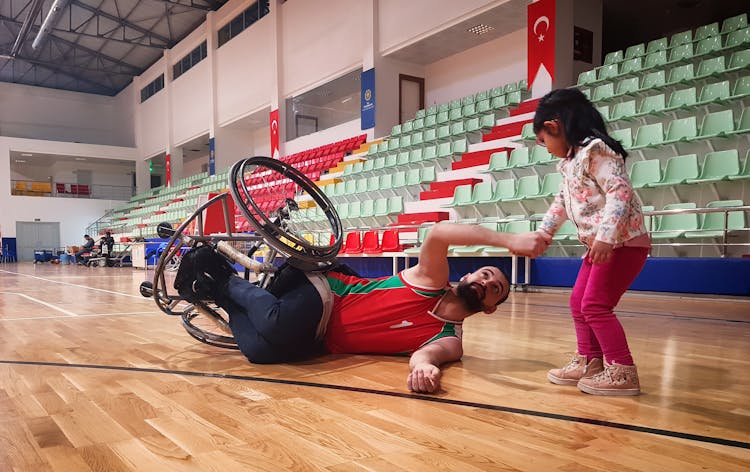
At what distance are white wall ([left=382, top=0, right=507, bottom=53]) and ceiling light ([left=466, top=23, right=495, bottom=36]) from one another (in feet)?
1.64

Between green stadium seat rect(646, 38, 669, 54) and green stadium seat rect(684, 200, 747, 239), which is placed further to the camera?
green stadium seat rect(646, 38, 669, 54)

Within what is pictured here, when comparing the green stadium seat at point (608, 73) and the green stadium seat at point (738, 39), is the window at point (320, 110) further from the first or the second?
the green stadium seat at point (738, 39)

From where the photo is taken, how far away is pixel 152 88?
66.1 feet

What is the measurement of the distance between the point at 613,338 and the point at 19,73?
24466 millimetres

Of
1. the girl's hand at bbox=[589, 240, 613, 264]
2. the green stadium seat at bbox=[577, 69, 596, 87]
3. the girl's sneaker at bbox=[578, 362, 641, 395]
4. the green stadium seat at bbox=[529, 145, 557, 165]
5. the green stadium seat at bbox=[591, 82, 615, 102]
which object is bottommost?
the girl's sneaker at bbox=[578, 362, 641, 395]

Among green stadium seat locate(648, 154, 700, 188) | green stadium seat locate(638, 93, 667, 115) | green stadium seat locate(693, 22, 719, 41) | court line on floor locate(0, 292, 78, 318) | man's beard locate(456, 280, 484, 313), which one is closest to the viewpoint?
man's beard locate(456, 280, 484, 313)

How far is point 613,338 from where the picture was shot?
5.04 feet

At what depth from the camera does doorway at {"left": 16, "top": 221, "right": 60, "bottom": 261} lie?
1948 cm

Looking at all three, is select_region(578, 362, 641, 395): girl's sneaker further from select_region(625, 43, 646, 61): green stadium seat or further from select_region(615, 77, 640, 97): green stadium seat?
select_region(625, 43, 646, 61): green stadium seat

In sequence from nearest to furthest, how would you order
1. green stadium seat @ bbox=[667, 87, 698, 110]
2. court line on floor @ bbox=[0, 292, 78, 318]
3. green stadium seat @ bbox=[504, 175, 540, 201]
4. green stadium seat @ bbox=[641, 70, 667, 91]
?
court line on floor @ bbox=[0, 292, 78, 318]
green stadium seat @ bbox=[667, 87, 698, 110]
green stadium seat @ bbox=[504, 175, 540, 201]
green stadium seat @ bbox=[641, 70, 667, 91]

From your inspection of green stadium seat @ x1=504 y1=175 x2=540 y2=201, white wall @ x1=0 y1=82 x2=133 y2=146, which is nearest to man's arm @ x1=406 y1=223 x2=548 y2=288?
green stadium seat @ x1=504 y1=175 x2=540 y2=201

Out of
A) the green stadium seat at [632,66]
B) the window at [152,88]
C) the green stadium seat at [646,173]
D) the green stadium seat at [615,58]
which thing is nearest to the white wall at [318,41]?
the green stadium seat at [615,58]

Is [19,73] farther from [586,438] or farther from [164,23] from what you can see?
[586,438]

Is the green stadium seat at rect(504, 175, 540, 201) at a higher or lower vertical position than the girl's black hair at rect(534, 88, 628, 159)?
higher
